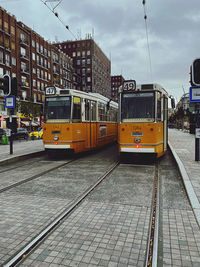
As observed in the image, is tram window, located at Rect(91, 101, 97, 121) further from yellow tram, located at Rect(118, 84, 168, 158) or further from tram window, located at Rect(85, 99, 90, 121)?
yellow tram, located at Rect(118, 84, 168, 158)

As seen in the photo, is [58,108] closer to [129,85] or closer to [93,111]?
[93,111]

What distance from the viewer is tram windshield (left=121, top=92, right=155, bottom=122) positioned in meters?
9.11

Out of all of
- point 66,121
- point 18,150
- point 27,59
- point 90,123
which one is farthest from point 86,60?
point 66,121

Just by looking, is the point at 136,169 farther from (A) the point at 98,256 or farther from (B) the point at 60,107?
(A) the point at 98,256

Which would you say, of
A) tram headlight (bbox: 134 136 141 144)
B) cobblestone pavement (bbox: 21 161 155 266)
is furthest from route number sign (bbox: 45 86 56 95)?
cobblestone pavement (bbox: 21 161 155 266)

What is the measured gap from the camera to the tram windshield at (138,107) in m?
9.11

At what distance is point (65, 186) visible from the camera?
6086 millimetres

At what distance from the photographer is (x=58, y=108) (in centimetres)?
1058

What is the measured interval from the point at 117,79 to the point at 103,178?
134094mm

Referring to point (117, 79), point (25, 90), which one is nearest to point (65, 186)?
point (25, 90)

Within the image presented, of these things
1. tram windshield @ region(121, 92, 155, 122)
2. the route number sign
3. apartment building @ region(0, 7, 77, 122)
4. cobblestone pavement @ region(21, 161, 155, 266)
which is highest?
apartment building @ region(0, 7, 77, 122)

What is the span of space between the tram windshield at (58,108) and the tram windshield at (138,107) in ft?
8.48

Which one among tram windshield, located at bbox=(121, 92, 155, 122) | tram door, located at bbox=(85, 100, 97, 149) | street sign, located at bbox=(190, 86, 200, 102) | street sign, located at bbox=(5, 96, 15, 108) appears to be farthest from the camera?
tram door, located at bbox=(85, 100, 97, 149)

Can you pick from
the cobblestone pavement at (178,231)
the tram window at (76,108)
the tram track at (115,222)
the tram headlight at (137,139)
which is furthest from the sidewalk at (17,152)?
the cobblestone pavement at (178,231)
